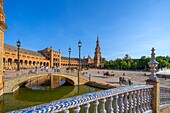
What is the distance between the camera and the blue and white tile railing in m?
1.93

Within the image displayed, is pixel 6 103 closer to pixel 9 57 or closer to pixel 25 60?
pixel 9 57

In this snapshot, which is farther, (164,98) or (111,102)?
(164,98)

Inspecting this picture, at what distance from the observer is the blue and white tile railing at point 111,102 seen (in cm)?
193

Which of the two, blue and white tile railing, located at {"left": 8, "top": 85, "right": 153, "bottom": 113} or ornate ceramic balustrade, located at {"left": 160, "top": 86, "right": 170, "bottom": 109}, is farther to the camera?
ornate ceramic balustrade, located at {"left": 160, "top": 86, "right": 170, "bottom": 109}

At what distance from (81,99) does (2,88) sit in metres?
18.2

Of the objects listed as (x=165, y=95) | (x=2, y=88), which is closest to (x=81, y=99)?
(x=165, y=95)

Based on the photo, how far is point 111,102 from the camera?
299 cm

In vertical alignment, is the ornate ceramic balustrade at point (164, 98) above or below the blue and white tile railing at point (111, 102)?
below

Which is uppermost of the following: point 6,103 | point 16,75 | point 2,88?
point 16,75

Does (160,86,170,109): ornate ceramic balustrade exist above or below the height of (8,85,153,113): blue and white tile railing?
below

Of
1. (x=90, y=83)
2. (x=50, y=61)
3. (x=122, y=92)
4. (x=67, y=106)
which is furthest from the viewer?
(x=50, y=61)

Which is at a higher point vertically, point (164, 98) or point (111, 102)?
point (111, 102)

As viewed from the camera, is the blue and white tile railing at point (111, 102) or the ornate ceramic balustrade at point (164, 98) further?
Result: the ornate ceramic balustrade at point (164, 98)

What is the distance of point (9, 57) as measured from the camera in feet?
157
